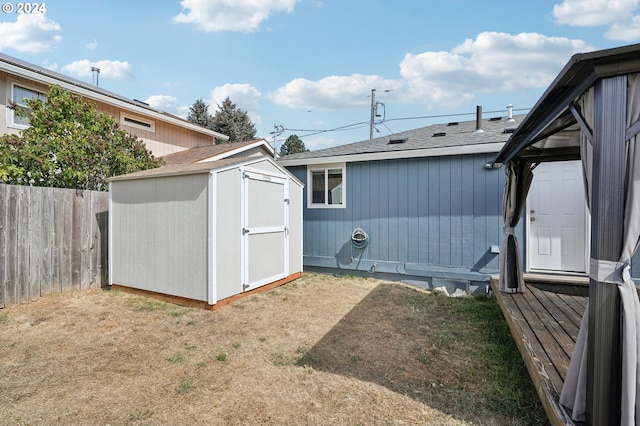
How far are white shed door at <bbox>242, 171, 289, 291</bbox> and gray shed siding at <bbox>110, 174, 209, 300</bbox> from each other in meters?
0.65

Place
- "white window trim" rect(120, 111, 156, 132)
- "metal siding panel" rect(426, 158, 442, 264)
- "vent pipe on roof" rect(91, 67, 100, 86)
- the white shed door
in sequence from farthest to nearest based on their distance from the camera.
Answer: "vent pipe on roof" rect(91, 67, 100, 86) → "white window trim" rect(120, 111, 156, 132) → "metal siding panel" rect(426, 158, 442, 264) → the white shed door

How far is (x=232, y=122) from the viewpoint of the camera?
22.0m

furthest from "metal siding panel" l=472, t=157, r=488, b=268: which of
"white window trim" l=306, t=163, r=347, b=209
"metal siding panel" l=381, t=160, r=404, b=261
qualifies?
"white window trim" l=306, t=163, r=347, b=209

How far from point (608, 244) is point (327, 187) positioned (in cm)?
532

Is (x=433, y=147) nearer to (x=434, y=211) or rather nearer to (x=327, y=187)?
(x=434, y=211)

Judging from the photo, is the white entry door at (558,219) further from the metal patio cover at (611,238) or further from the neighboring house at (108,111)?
the neighboring house at (108,111)

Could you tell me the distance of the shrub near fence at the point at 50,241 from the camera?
4.16 meters

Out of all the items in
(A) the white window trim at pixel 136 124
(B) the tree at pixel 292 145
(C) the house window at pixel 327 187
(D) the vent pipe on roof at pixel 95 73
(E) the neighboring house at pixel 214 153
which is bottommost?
(C) the house window at pixel 327 187

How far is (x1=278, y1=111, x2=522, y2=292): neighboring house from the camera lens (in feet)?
17.1

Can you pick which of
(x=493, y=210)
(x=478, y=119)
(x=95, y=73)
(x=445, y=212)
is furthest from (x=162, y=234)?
(x=95, y=73)

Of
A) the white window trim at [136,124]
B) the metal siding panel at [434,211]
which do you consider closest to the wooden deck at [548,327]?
the metal siding panel at [434,211]

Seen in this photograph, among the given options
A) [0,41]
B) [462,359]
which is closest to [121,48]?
[0,41]

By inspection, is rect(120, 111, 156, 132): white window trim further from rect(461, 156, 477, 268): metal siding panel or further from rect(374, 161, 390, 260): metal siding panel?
rect(461, 156, 477, 268): metal siding panel

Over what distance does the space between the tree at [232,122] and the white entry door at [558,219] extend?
773 inches
